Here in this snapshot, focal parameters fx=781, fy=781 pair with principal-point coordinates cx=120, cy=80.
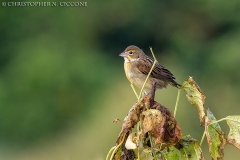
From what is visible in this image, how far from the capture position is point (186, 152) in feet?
6.17

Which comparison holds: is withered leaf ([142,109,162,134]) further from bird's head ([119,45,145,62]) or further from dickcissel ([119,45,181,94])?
bird's head ([119,45,145,62])

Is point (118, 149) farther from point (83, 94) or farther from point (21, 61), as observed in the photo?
point (21, 61)

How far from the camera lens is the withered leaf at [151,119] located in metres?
1.81

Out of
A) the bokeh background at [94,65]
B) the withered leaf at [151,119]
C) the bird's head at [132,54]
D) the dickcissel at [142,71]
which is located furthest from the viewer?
the bokeh background at [94,65]

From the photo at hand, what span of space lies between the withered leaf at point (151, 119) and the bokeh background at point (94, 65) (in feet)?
16.1

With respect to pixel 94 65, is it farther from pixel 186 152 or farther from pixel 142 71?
pixel 186 152

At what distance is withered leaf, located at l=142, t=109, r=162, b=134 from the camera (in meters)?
1.81

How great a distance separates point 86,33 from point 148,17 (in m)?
1.62

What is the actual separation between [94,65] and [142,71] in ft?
37.9

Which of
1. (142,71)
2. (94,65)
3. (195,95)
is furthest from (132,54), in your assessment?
(94,65)

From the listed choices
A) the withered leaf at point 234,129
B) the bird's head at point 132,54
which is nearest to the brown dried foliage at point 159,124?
the withered leaf at point 234,129

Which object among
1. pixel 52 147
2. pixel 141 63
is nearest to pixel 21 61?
pixel 52 147

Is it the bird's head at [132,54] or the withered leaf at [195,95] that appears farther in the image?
A: the bird's head at [132,54]

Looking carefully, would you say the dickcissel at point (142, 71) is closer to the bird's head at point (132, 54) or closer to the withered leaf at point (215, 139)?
the bird's head at point (132, 54)
